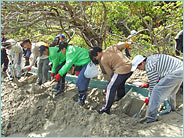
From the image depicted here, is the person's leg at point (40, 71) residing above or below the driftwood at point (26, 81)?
above

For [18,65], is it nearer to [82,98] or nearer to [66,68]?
[66,68]

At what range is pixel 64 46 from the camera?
4.22 metres

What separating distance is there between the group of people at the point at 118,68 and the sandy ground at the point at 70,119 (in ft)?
0.83

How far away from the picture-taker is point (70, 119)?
3541mm

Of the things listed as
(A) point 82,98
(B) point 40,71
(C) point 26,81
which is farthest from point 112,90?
(C) point 26,81

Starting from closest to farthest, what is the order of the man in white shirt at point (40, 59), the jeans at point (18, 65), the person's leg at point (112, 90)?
the person's leg at point (112, 90) → the man in white shirt at point (40, 59) → the jeans at point (18, 65)

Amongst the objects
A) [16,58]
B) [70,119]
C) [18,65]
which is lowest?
[70,119]

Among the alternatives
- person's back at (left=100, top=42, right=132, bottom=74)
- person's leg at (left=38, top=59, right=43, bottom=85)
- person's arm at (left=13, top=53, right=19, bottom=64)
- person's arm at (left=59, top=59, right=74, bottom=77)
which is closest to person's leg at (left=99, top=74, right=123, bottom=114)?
person's back at (left=100, top=42, right=132, bottom=74)

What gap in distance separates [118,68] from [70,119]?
1.31 meters

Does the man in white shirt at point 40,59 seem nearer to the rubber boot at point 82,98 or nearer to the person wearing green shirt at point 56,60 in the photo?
the person wearing green shirt at point 56,60

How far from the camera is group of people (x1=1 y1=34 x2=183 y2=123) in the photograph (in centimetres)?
309

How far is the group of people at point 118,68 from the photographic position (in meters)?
3.09

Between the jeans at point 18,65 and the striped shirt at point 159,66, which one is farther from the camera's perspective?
the jeans at point 18,65

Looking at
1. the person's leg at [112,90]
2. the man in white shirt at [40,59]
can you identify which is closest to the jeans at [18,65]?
the man in white shirt at [40,59]
